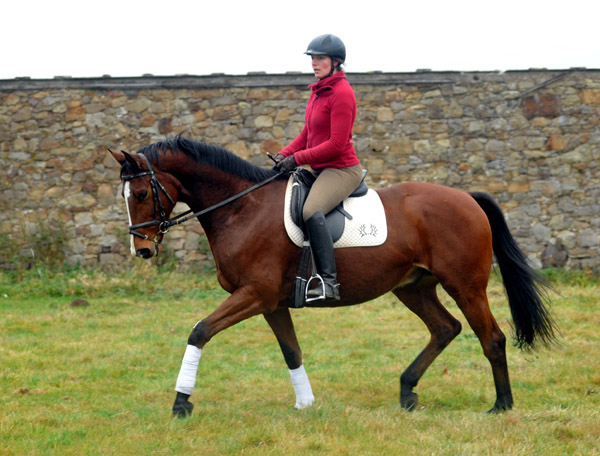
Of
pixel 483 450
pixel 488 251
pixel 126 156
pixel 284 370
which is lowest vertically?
pixel 284 370

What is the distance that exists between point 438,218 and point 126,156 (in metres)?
2.56

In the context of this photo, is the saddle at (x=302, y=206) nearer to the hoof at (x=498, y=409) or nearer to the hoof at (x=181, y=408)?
the hoof at (x=181, y=408)

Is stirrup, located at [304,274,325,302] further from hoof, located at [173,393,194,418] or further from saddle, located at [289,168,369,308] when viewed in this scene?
hoof, located at [173,393,194,418]

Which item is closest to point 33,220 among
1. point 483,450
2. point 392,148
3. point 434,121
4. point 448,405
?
point 392,148

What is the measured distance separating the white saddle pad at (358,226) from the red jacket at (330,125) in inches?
12.7

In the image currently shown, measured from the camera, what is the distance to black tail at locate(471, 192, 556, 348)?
20.4 feet

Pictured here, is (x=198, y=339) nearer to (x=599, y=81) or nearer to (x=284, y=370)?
(x=284, y=370)

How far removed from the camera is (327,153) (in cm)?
572

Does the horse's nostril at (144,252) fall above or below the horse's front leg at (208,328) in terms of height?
above

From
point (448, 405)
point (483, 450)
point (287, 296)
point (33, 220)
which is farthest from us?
point (33, 220)

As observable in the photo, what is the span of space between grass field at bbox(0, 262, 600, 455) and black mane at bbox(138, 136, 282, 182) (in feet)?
6.36

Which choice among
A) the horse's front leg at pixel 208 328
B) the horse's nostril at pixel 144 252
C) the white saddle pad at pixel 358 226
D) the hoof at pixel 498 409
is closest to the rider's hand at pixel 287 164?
the white saddle pad at pixel 358 226

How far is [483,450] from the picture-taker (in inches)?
181

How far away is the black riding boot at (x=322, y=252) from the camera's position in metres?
5.54
